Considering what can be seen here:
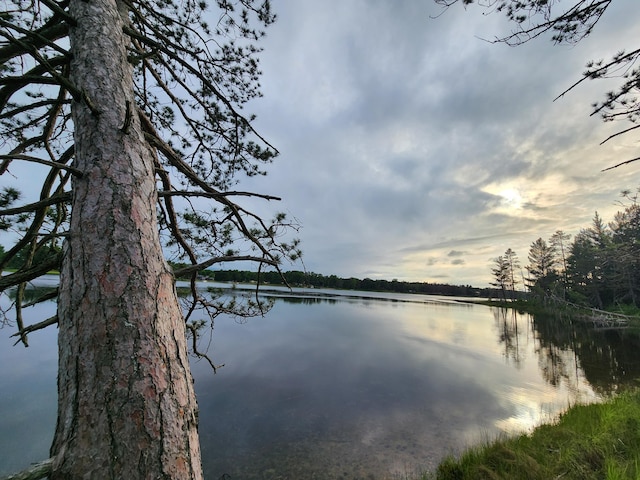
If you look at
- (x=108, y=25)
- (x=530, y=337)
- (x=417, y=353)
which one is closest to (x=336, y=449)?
(x=108, y=25)

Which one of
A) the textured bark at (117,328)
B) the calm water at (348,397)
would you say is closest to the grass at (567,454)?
the calm water at (348,397)

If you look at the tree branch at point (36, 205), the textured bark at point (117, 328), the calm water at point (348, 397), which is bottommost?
the calm water at point (348, 397)

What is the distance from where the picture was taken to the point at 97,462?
0.69 metres

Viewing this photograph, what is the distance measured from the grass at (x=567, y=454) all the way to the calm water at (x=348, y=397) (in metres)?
1.09

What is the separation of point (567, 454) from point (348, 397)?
5322 mm

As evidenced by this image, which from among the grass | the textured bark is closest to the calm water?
the grass

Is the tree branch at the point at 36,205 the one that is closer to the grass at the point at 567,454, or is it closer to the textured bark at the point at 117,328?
the textured bark at the point at 117,328

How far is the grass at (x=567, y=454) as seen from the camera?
143 inches

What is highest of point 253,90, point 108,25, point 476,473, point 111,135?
point 253,90

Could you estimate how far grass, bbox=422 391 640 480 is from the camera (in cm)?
362

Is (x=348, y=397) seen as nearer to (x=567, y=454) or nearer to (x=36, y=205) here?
(x=567, y=454)

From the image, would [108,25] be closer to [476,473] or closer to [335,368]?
[476,473]

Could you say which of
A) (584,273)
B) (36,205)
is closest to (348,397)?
(36,205)

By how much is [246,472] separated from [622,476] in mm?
5153
